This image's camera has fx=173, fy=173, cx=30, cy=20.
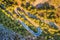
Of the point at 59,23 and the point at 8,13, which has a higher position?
the point at 8,13

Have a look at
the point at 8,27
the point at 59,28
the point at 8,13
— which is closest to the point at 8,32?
the point at 8,27

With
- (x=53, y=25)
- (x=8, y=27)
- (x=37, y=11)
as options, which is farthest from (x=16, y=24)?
(x=53, y=25)

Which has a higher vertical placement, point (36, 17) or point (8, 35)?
point (36, 17)

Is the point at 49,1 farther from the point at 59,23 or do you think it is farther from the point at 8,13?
the point at 8,13

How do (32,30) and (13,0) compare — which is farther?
(13,0)

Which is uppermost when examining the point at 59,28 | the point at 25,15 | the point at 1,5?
the point at 1,5

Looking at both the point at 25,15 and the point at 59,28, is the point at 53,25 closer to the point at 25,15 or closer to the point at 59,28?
the point at 59,28

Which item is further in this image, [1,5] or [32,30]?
[1,5]

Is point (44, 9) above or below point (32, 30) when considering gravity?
above
